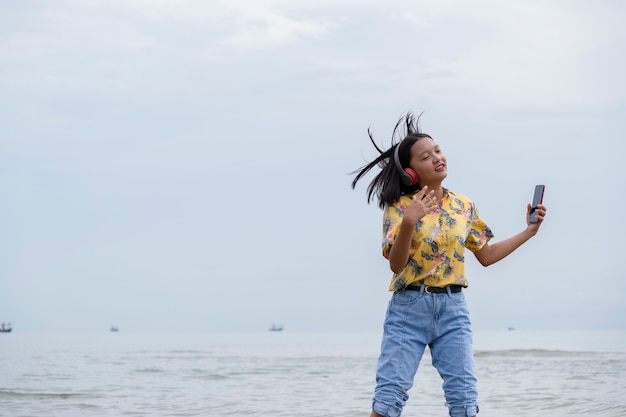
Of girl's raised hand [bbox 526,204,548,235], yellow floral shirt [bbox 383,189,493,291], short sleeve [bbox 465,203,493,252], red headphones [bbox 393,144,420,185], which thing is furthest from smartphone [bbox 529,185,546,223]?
red headphones [bbox 393,144,420,185]

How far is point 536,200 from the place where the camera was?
173 inches

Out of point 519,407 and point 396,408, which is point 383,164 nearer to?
point 396,408

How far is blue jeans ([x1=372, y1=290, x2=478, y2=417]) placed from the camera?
4113 mm

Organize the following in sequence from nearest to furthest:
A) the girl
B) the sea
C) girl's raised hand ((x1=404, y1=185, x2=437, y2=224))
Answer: girl's raised hand ((x1=404, y1=185, x2=437, y2=224))
the girl
the sea

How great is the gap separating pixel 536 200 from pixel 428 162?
1.97 ft

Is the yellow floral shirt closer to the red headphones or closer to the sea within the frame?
the red headphones

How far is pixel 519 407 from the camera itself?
28.9 ft

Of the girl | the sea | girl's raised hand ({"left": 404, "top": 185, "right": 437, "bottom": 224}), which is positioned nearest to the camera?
girl's raised hand ({"left": 404, "top": 185, "right": 437, "bottom": 224})

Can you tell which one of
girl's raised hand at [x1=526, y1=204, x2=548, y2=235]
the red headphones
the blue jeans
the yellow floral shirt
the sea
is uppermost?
the red headphones

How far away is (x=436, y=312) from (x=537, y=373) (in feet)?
35.7

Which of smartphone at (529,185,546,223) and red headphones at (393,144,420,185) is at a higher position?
red headphones at (393,144,420,185)

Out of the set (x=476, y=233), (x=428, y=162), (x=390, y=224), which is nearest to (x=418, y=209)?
(x=390, y=224)

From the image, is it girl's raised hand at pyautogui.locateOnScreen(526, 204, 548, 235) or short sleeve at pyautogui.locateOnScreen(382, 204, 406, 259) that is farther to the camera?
girl's raised hand at pyautogui.locateOnScreen(526, 204, 548, 235)

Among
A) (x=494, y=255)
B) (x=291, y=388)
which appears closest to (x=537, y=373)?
(x=291, y=388)
